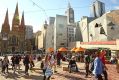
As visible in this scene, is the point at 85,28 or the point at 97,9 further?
the point at 97,9

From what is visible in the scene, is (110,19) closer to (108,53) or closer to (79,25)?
(108,53)

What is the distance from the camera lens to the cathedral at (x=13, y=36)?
97312mm

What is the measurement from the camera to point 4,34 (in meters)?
103

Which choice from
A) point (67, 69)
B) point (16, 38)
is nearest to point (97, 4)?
point (16, 38)

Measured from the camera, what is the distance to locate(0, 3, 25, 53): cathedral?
9731 centimetres

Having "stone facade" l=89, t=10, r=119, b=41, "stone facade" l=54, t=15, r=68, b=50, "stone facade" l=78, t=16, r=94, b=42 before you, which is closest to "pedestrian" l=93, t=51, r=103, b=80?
"stone facade" l=89, t=10, r=119, b=41

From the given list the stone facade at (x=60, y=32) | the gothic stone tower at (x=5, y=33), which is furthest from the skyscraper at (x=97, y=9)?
the gothic stone tower at (x=5, y=33)

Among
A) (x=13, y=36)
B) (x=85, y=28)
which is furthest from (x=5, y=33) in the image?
(x=85, y=28)

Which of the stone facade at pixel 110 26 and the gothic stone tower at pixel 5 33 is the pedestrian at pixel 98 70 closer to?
the stone facade at pixel 110 26

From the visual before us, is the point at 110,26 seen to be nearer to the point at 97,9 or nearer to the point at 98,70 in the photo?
the point at 97,9

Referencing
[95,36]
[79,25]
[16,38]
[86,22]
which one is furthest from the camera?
[16,38]

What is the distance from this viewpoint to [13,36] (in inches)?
4023

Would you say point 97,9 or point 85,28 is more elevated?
point 97,9

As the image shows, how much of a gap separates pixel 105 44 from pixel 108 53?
2.51 meters
